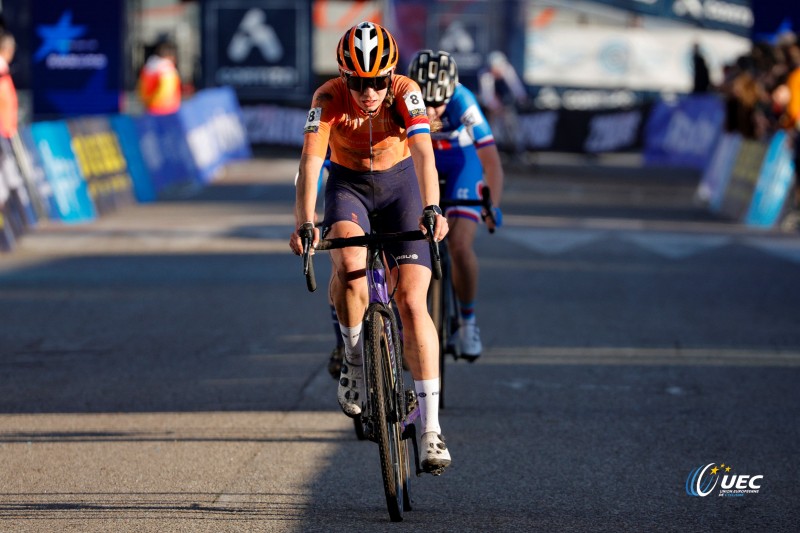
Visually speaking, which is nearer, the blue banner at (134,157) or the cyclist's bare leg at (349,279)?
the cyclist's bare leg at (349,279)

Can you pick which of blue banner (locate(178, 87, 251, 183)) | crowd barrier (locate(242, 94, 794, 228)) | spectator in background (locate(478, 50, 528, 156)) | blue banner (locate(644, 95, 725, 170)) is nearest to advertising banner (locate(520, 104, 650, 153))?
crowd barrier (locate(242, 94, 794, 228))

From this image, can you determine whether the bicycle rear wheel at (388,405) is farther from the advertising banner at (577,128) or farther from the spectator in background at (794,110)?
the advertising banner at (577,128)

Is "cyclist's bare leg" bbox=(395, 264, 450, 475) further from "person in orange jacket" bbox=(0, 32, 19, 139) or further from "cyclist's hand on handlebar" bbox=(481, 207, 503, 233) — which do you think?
"person in orange jacket" bbox=(0, 32, 19, 139)

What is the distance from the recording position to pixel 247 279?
13438 millimetres

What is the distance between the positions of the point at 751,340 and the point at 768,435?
3.13 meters

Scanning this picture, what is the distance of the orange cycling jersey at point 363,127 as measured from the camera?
6.25m

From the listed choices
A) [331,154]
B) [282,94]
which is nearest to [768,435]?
[331,154]

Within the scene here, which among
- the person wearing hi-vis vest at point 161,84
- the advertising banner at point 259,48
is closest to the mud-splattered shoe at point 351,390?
the person wearing hi-vis vest at point 161,84

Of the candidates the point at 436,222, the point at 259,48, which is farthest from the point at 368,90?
the point at 259,48

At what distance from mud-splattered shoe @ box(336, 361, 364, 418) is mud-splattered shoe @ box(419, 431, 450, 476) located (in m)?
0.54

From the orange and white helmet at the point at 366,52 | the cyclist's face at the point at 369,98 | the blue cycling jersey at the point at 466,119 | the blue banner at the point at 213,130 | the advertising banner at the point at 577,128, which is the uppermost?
the orange and white helmet at the point at 366,52

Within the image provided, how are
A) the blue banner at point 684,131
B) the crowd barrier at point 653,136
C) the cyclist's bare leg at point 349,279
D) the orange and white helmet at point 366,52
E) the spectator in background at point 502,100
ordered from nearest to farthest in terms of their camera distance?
the orange and white helmet at point 366,52 → the cyclist's bare leg at point 349,279 → the crowd barrier at point 653,136 → the blue banner at point 684,131 → the spectator in background at point 502,100

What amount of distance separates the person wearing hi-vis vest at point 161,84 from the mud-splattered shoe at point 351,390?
644 inches

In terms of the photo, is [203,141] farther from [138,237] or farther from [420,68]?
[420,68]
